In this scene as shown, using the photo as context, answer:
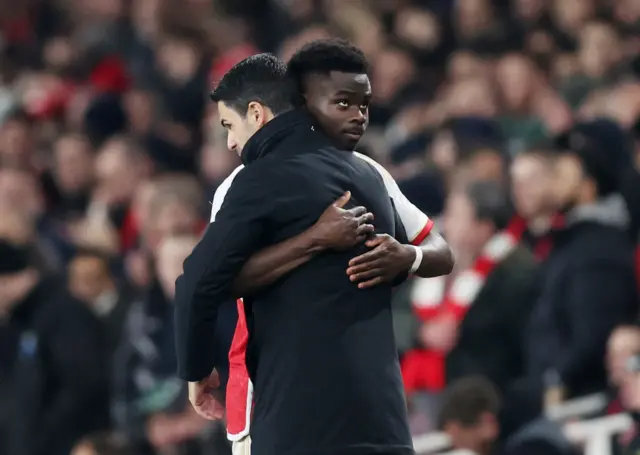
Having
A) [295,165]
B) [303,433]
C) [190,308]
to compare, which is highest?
[295,165]

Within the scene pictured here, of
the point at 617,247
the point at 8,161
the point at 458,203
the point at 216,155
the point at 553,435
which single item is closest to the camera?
the point at 553,435

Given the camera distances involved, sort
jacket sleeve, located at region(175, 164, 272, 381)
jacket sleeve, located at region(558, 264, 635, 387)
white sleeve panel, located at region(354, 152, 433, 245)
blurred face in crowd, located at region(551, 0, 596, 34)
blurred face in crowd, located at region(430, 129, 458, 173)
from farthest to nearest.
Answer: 1. blurred face in crowd, located at region(551, 0, 596, 34)
2. blurred face in crowd, located at region(430, 129, 458, 173)
3. jacket sleeve, located at region(558, 264, 635, 387)
4. white sleeve panel, located at region(354, 152, 433, 245)
5. jacket sleeve, located at region(175, 164, 272, 381)

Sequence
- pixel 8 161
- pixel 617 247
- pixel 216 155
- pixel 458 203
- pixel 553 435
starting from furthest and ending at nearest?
pixel 8 161 < pixel 216 155 < pixel 458 203 < pixel 617 247 < pixel 553 435

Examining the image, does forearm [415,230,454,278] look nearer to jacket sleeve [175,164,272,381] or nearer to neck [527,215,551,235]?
jacket sleeve [175,164,272,381]

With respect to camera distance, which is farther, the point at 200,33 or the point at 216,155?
the point at 200,33

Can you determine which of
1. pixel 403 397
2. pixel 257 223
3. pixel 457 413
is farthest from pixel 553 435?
pixel 257 223

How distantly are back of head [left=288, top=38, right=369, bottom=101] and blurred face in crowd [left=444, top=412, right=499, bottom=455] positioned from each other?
2784 millimetres

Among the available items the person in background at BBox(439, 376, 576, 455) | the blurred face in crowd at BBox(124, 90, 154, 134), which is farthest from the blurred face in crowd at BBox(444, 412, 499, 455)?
the blurred face in crowd at BBox(124, 90, 154, 134)

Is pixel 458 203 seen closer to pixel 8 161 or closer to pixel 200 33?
pixel 8 161

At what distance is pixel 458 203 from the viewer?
700 centimetres

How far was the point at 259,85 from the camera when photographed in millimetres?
3941

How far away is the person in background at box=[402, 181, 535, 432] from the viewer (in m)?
6.77

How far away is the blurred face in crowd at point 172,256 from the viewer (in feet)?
23.8

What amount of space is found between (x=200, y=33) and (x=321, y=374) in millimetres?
8189
